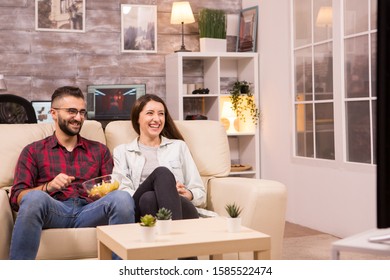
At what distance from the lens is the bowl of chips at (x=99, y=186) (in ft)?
9.39

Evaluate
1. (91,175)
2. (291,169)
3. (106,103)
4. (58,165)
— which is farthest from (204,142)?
Answer: (106,103)

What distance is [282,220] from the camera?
9.49 feet

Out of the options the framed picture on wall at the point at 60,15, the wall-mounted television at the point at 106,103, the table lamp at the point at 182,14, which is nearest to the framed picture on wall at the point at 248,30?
the table lamp at the point at 182,14

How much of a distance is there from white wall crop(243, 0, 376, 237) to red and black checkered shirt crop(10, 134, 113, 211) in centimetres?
174

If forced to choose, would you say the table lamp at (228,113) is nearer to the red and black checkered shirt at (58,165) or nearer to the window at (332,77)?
the window at (332,77)

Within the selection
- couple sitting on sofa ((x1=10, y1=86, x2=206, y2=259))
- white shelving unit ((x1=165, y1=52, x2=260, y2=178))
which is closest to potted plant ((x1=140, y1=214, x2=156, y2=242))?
couple sitting on sofa ((x1=10, y1=86, x2=206, y2=259))

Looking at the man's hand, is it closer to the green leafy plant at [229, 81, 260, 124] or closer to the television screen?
the television screen

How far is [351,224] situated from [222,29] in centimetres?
206

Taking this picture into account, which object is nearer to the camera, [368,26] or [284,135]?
[368,26]

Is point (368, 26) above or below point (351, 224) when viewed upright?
above

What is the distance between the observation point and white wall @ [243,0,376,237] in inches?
161

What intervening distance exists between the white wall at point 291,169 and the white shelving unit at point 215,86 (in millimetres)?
100
